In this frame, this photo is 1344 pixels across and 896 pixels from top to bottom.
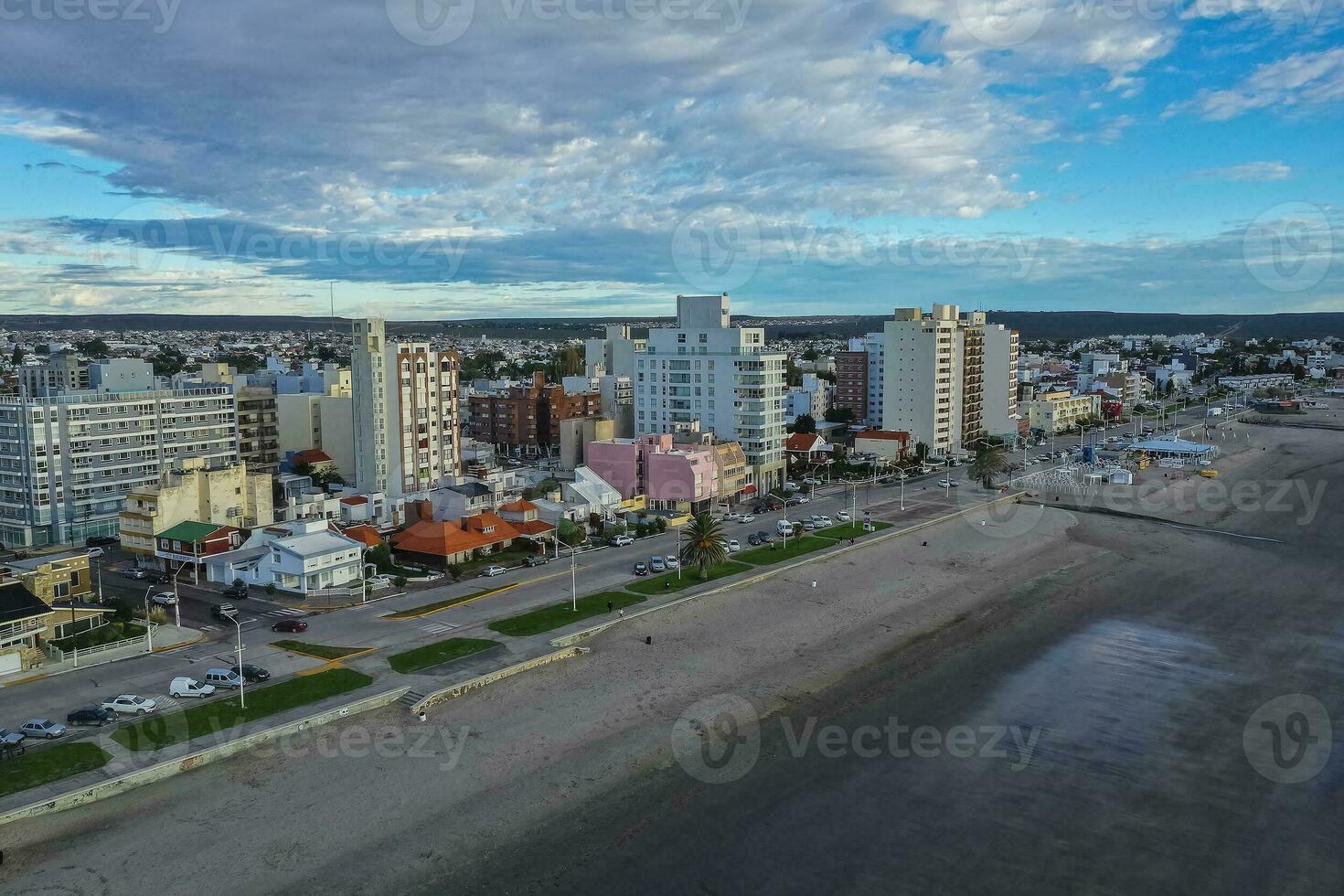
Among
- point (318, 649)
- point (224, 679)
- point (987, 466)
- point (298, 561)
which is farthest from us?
point (987, 466)

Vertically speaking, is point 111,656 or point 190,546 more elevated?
point 190,546

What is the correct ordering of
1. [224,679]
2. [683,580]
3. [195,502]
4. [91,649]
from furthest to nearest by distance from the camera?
[195,502] < [683,580] < [91,649] < [224,679]

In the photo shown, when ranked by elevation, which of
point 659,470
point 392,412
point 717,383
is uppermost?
point 717,383

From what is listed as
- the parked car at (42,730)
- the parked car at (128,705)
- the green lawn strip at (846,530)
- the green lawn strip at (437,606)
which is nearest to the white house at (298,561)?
the green lawn strip at (437,606)

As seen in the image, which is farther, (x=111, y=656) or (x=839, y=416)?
(x=839, y=416)

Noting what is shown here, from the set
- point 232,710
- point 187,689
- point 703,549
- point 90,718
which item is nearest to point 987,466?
point 703,549

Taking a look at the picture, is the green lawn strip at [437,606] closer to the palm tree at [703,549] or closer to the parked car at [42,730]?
the palm tree at [703,549]

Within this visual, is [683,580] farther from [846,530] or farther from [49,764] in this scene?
[49,764]
